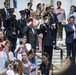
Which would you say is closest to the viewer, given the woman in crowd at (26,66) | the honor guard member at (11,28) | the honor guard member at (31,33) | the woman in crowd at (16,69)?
the woman in crowd at (16,69)

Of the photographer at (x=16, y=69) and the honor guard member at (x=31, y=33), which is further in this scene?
the honor guard member at (x=31, y=33)

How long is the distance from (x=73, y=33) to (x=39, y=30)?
1073 mm

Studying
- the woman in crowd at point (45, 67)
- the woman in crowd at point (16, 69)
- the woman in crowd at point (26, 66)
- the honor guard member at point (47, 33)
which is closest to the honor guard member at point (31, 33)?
the honor guard member at point (47, 33)

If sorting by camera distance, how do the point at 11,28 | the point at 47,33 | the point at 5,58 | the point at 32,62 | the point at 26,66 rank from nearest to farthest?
the point at 26,66, the point at 5,58, the point at 32,62, the point at 47,33, the point at 11,28

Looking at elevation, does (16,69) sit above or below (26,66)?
above

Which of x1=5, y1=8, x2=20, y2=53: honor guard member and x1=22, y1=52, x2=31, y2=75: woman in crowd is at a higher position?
x1=5, y1=8, x2=20, y2=53: honor guard member

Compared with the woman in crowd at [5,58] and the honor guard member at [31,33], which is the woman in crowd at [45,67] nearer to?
the woman in crowd at [5,58]

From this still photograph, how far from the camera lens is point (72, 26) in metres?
11.8

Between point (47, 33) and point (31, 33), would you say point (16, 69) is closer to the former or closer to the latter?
point (47, 33)

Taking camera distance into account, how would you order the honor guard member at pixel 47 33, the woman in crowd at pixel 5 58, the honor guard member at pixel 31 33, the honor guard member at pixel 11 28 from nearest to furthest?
the woman in crowd at pixel 5 58 → the honor guard member at pixel 47 33 → the honor guard member at pixel 31 33 → the honor guard member at pixel 11 28

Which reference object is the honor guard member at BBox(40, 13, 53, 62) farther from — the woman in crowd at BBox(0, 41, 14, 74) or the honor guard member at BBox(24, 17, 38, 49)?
the woman in crowd at BBox(0, 41, 14, 74)

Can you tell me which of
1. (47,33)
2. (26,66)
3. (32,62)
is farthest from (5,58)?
(47,33)

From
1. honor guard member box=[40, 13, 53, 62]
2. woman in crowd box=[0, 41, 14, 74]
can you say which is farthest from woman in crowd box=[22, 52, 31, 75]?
honor guard member box=[40, 13, 53, 62]

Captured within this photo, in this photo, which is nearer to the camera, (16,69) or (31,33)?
(16,69)
